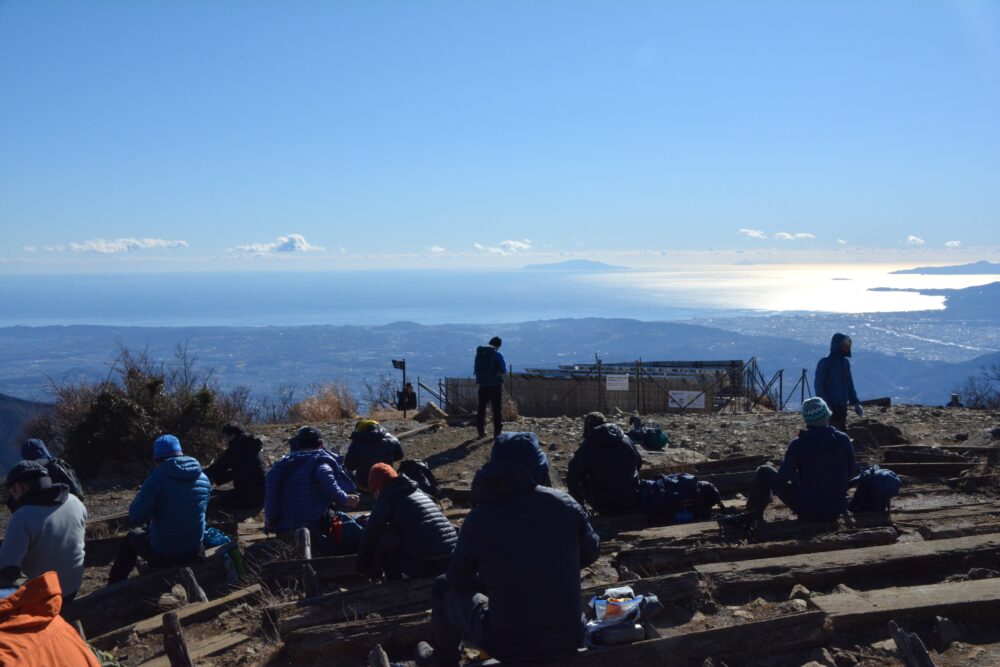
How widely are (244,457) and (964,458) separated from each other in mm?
9223

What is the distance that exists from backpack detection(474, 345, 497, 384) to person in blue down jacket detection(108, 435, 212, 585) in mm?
6664

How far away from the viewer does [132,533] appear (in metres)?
7.11

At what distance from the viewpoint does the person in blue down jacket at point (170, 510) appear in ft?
22.3

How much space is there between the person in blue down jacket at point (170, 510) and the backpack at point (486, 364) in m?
6.66

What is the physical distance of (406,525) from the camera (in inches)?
221

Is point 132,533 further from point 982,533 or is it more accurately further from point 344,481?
point 982,533

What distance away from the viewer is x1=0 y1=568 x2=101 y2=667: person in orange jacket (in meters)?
3.26

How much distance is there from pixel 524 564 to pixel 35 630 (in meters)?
2.17

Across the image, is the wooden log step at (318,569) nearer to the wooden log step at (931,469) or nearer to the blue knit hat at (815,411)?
the blue knit hat at (815,411)

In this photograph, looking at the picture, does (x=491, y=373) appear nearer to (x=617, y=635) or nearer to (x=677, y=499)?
(x=677, y=499)

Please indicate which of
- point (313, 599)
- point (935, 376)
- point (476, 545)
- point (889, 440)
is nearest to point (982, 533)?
point (476, 545)

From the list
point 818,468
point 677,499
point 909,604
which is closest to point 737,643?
point 909,604

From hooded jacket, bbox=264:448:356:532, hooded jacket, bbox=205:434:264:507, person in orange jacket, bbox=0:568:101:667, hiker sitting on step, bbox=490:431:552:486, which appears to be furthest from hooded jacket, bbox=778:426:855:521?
hooded jacket, bbox=205:434:264:507

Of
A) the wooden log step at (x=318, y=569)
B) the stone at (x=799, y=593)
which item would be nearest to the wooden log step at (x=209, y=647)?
the wooden log step at (x=318, y=569)
